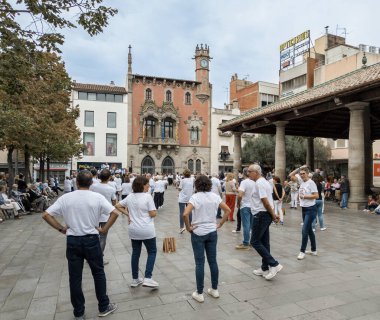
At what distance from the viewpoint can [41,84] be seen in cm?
1675

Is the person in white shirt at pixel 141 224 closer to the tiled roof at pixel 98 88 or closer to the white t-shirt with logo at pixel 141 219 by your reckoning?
the white t-shirt with logo at pixel 141 219

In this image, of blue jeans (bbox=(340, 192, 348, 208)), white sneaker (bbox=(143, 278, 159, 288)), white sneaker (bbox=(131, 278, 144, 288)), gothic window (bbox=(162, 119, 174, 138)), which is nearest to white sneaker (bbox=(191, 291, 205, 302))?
white sneaker (bbox=(143, 278, 159, 288))

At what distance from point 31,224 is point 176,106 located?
35.2 meters

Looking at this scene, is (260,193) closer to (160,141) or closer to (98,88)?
(160,141)

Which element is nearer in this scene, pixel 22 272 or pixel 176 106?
pixel 22 272

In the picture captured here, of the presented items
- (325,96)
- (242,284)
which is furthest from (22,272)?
(325,96)

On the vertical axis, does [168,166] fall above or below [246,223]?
above

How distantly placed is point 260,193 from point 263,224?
0.51 metres

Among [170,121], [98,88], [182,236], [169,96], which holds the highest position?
[98,88]

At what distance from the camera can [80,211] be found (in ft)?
12.5

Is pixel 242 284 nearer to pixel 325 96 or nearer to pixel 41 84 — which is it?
pixel 325 96

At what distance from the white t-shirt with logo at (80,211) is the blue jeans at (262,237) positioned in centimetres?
246

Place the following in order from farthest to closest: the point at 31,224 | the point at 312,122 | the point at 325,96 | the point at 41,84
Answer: the point at 312,122
the point at 41,84
the point at 325,96
the point at 31,224

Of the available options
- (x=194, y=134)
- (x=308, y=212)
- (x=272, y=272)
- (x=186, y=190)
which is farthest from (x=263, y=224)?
(x=194, y=134)
